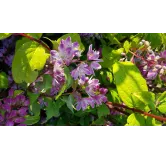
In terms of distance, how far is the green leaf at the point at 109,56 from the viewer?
46.4 inches

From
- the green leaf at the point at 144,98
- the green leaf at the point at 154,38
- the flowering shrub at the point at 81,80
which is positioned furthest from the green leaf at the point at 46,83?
the green leaf at the point at 154,38

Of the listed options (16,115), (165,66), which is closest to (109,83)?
(165,66)

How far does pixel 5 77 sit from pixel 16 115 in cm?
13

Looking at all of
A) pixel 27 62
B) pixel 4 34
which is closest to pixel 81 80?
pixel 27 62

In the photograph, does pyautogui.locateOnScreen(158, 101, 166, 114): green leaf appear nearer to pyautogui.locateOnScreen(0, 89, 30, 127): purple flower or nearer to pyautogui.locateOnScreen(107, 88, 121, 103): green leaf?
pyautogui.locateOnScreen(107, 88, 121, 103): green leaf

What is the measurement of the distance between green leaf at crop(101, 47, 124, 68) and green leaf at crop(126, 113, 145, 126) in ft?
0.72

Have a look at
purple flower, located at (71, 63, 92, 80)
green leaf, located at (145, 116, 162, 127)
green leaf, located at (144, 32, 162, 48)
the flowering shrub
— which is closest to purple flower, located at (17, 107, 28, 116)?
the flowering shrub

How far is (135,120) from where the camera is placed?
1.01 meters

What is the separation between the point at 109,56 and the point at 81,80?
249 mm

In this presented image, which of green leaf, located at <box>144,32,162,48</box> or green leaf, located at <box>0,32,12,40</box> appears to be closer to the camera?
green leaf, located at <box>0,32,12,40</box>

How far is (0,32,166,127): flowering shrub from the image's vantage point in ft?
3.11

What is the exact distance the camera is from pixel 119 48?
1268mm

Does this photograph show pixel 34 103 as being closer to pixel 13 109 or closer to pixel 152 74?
pixel 13 109
